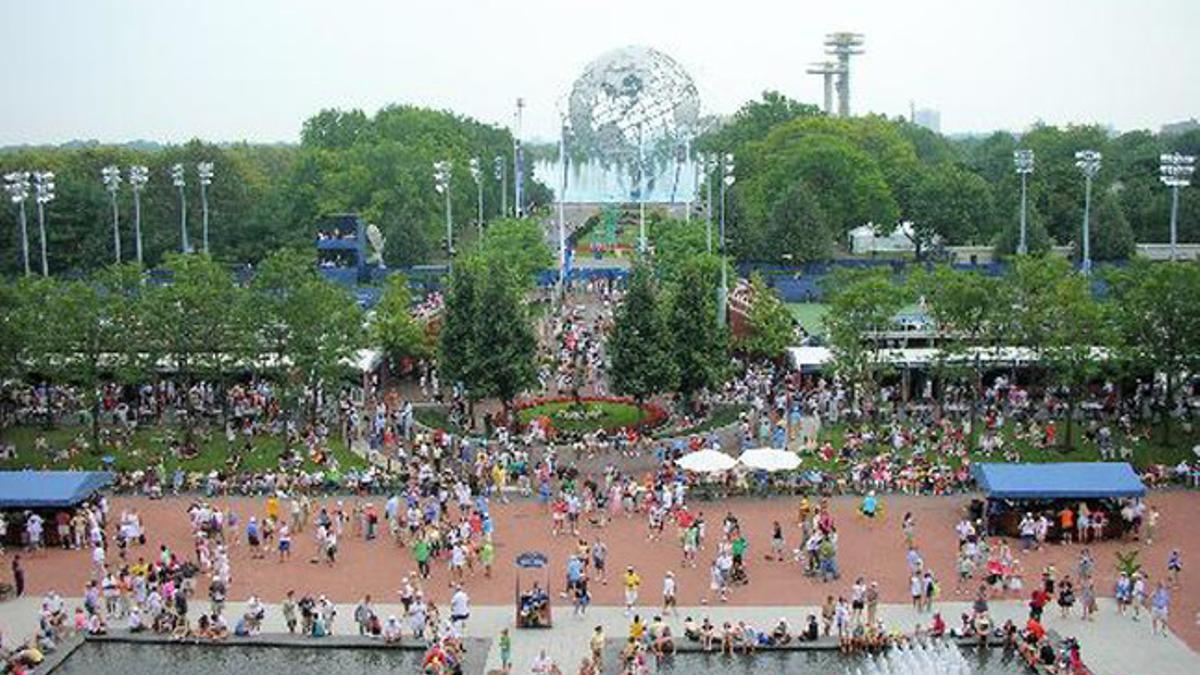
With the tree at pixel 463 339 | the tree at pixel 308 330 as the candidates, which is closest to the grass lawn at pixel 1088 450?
the tree at pixel 463 339

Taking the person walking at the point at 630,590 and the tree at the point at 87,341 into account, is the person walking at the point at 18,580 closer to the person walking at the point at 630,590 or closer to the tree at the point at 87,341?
the tree at the point at 87,341

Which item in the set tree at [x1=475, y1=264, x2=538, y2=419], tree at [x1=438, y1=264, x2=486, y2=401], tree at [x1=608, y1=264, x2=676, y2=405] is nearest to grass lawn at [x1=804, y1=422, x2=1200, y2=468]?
tree at [x1=608, y1=264, x2=676, y2=405]

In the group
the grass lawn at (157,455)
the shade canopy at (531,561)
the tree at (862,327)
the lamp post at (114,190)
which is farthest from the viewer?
the lamp post at (114,190)

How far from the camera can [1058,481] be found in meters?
34.9

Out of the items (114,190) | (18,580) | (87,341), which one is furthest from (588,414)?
(114,190)

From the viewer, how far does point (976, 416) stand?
47281 mm

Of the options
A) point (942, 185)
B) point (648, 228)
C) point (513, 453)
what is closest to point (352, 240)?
point (648, 228)

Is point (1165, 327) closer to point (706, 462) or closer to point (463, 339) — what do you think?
point (706, 462)

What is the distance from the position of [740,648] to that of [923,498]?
43.6 feet

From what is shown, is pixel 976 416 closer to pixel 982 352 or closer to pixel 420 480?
pixel 982 352

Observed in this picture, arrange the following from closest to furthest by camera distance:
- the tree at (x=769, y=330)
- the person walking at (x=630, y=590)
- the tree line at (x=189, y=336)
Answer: the person walking at (x=630, y=590), the tree line at (x=189, y=336), the tree at (x=769, y=330)

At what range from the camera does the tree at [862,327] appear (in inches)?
1781

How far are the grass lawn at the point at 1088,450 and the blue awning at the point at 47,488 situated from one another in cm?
1977

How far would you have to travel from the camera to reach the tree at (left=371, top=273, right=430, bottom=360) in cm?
5275
